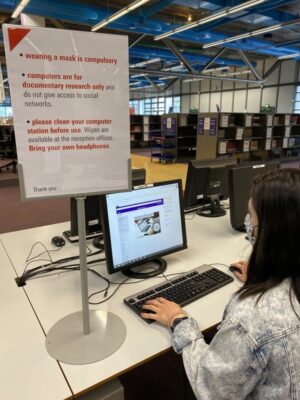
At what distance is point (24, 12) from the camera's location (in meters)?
4.39

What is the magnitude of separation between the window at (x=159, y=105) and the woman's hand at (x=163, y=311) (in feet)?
57.9

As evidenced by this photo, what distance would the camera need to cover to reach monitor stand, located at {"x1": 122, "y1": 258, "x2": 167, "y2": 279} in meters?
1.49

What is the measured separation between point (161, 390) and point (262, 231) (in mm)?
1433

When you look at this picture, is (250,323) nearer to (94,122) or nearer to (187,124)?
(94,122)

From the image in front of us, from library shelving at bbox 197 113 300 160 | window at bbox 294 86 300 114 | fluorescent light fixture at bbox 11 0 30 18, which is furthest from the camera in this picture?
window at bbox 294 86 300 114

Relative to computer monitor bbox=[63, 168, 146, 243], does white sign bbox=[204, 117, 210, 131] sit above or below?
above

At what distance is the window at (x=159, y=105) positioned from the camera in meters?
18.6

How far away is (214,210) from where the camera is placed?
2.49 metres

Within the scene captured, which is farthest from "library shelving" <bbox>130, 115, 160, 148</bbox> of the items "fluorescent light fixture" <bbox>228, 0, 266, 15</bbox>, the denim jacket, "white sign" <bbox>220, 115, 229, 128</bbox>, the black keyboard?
the denim jacket

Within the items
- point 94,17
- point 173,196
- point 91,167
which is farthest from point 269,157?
point 91,167

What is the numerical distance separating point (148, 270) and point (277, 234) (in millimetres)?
867

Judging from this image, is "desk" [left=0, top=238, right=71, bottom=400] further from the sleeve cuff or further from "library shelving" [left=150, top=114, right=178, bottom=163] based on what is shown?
"library shelving" [left=150, top=114, right=178, bottom=163]

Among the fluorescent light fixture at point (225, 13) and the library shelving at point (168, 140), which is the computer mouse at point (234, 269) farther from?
the library shelving at point (168, 140)

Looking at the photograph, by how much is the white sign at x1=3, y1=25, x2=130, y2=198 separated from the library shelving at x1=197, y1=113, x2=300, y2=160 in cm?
814
